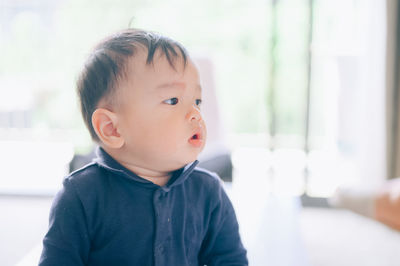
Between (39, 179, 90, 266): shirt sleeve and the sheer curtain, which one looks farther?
the sheer curtain

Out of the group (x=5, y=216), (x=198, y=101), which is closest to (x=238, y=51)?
(x=5, y=216)

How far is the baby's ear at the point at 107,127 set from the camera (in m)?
0.69

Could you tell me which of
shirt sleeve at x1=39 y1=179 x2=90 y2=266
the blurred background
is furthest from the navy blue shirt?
the blurred background

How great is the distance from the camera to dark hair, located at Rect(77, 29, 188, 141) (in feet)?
2.25

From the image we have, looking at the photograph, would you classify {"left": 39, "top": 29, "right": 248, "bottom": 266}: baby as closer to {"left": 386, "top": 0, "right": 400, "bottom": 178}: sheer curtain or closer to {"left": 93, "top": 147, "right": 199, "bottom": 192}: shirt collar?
{"left": 93, "top": 147, "right": 199, "bottom": 192}: shirt collar

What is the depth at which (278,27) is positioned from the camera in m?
2.96

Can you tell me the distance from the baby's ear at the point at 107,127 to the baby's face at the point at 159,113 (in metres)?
0.01

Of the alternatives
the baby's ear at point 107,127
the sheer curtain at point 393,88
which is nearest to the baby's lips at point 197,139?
the baby's ear at point 107,127

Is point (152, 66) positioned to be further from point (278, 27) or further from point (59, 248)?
point (278, 27)

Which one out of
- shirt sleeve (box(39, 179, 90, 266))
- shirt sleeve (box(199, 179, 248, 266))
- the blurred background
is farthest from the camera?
the blurred background

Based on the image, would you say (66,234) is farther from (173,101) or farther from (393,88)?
(393,88)

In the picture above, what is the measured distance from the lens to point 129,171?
714mm

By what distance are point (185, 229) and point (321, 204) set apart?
2.53 meters

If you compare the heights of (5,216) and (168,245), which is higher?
(168,245)
